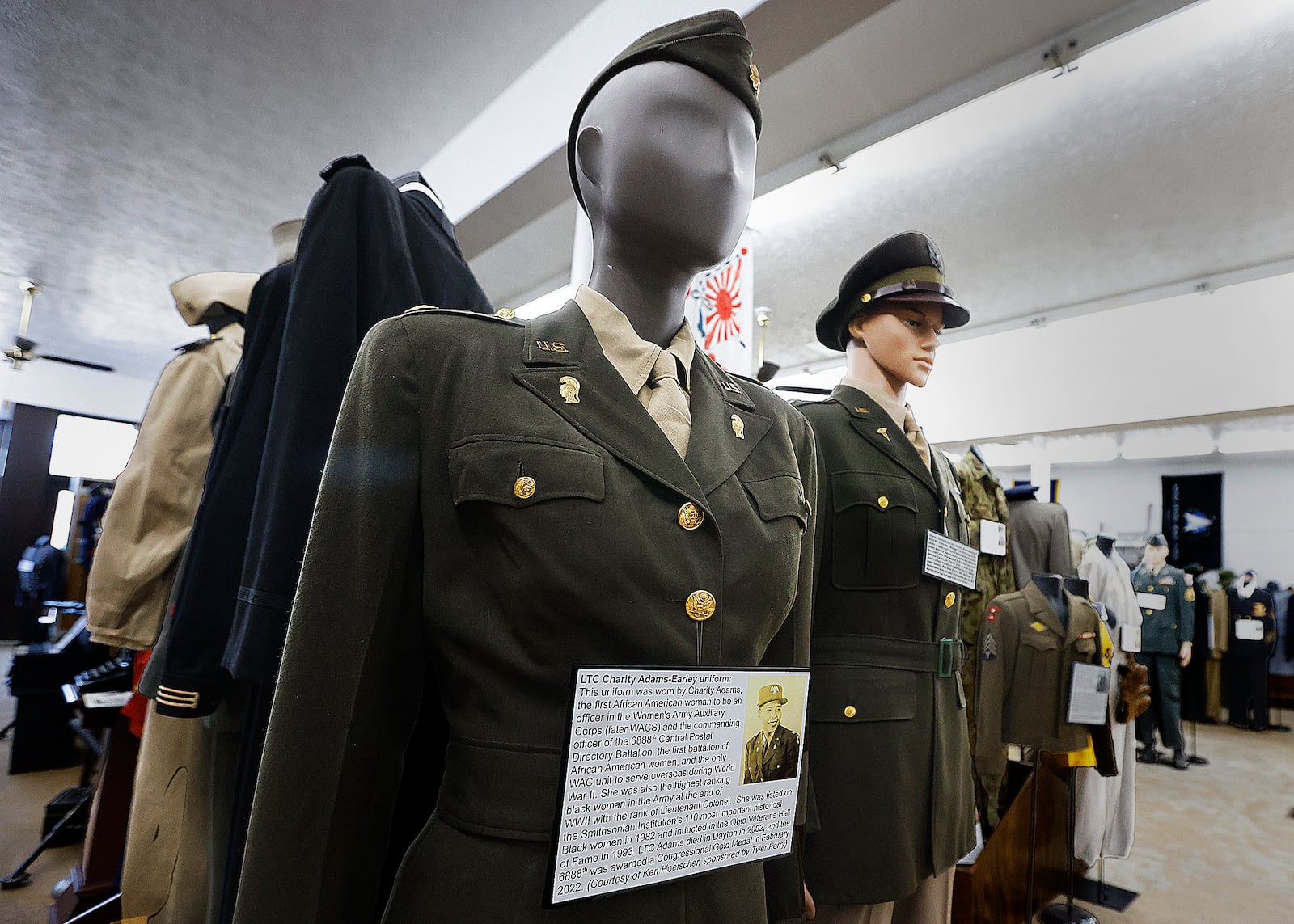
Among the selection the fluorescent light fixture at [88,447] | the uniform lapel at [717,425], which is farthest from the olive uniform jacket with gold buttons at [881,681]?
the fluorescent light fixture at [88,447]

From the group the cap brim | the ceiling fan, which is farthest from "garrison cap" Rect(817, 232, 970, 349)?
the ceiling fan

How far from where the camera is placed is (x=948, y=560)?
1.63 meters

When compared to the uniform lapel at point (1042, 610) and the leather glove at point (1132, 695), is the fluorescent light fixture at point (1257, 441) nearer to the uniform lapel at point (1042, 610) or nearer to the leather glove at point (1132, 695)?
the leather glove at point (1132, 695)

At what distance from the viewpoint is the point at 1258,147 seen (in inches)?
125

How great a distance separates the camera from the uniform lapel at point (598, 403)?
0.80 m

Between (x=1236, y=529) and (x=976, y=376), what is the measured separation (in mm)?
3553

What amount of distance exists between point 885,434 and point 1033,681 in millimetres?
1490

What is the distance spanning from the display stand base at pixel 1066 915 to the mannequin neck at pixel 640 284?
3264mm

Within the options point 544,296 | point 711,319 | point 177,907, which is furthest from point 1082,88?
point 177,907

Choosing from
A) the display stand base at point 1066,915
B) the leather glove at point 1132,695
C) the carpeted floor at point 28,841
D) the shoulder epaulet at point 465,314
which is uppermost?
the shoulder epaulet at point 465,314

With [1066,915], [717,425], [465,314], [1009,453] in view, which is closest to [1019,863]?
[1066,915]

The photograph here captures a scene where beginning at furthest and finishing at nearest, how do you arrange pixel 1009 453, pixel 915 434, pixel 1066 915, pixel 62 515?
pixel 62 515, pixel 1009 453, pixel 1066 915, pixel 915 434

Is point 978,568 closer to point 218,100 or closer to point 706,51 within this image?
point 706,51

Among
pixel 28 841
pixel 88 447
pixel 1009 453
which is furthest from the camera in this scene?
pixel 88 447
